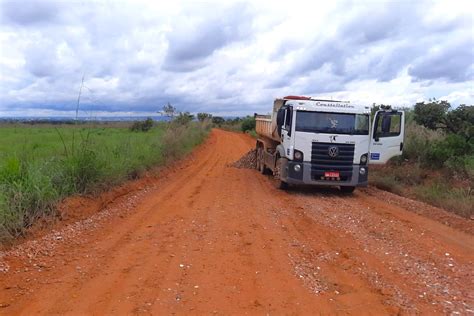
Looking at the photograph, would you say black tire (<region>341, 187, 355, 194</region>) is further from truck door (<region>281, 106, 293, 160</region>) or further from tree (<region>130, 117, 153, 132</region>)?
tree (<region>130, 117, 153, 132</region>)

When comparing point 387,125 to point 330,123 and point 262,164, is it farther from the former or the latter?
point 262,164

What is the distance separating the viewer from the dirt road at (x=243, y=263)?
5.12 metres

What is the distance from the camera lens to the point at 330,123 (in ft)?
41.4

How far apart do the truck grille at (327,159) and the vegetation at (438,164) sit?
2.40m

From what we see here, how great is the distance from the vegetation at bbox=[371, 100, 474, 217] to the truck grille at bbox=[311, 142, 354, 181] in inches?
94.3

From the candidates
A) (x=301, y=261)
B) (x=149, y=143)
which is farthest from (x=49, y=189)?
(x=149, y=143)

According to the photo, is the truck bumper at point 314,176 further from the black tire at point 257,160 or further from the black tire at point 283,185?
the black tire at point 257,160

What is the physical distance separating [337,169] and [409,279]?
6.69m

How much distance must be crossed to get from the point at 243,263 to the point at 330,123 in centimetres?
713

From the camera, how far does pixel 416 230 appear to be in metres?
8.72

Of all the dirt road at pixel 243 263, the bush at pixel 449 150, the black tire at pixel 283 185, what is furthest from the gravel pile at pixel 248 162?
the dirt road at pixel 243 263

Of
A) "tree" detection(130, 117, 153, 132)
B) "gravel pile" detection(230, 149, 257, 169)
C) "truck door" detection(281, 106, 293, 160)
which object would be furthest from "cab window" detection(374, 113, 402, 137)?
"tree" detection(130, 117, 153, 132)

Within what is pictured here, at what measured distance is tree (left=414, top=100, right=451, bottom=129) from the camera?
17.0 m

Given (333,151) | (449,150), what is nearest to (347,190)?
(333,151)
